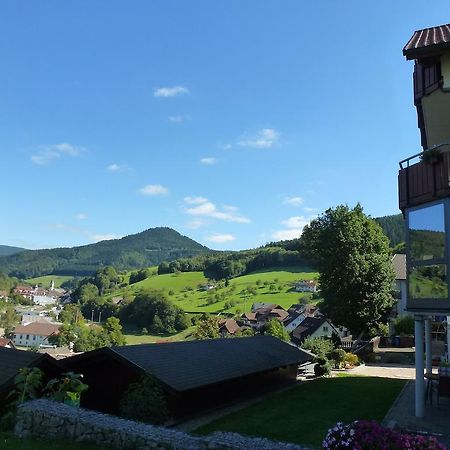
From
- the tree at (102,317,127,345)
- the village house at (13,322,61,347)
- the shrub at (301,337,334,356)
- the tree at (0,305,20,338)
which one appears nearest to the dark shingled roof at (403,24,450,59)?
the shrub at (301,337,334,356)

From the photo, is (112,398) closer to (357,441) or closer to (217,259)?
(357,441)

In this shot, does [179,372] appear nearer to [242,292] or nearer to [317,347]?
[317,347]

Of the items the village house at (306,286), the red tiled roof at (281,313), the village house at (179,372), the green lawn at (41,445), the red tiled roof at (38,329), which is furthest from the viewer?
the red tiled roof at (38,329)

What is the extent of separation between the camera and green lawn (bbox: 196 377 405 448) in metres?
15.3

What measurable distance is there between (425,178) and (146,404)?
1201cm

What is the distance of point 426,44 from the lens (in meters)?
13.7

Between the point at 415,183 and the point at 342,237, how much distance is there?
22.8 metres

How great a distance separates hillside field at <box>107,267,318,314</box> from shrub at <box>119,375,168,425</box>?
106 metres

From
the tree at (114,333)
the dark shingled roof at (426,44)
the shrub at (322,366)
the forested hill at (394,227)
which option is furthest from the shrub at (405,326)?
the forested hill at (394,227)

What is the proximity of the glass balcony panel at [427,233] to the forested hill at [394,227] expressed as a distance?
10402 centimetres

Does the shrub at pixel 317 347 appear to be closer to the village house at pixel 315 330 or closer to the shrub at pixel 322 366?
the shrub at pixel 322 366

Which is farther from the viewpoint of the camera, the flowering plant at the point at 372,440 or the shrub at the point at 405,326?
the shrub at the point at 405,326

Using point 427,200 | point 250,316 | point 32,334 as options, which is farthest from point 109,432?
point 32,334

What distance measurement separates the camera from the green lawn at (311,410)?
1527cm
